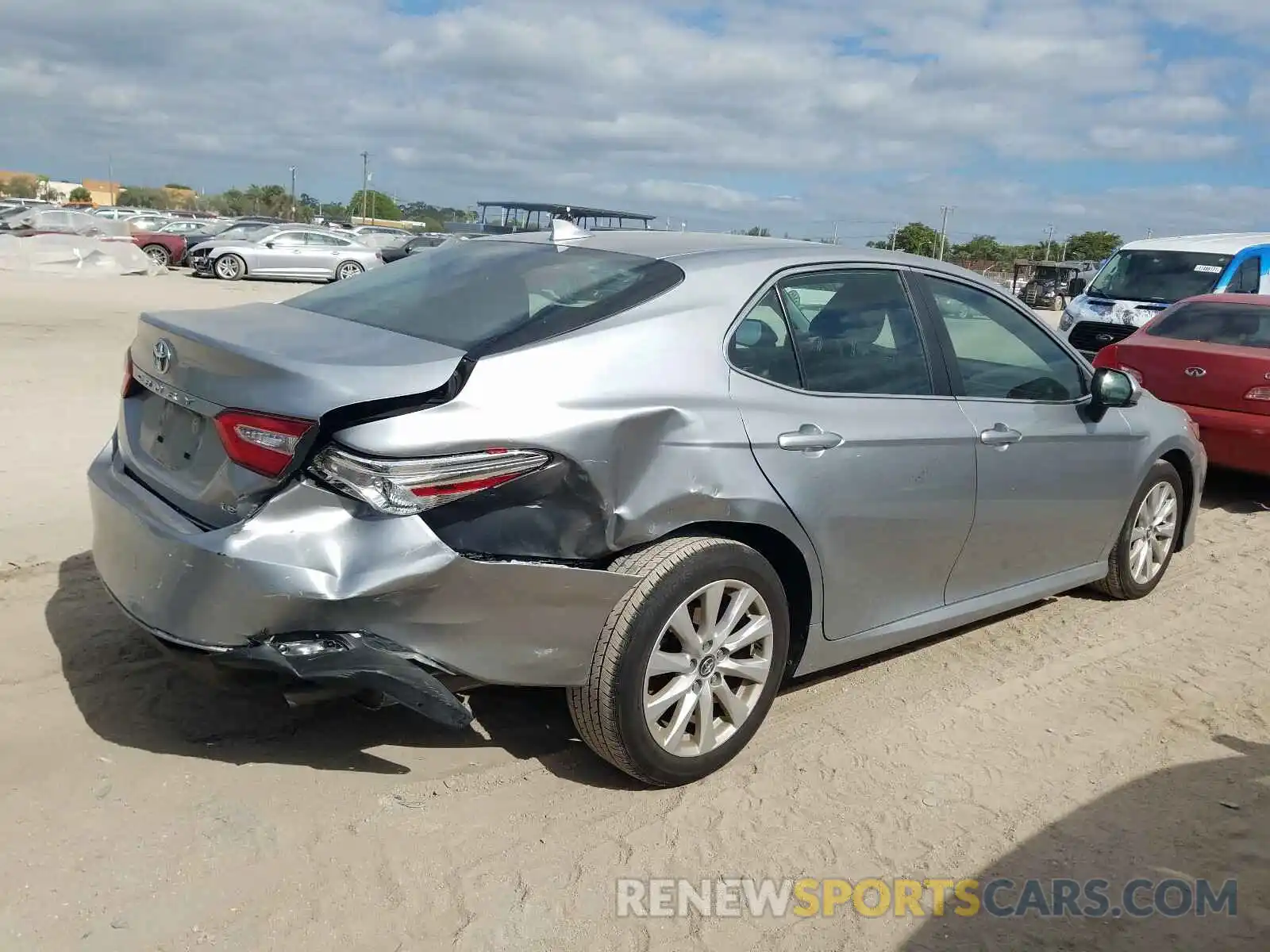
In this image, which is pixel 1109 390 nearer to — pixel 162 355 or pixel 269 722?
pixel 269 722

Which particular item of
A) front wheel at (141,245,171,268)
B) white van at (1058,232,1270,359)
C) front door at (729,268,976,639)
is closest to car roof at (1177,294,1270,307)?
white van at (1058,232,1270,359)

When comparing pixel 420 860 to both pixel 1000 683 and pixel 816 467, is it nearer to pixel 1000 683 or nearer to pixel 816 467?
pixel 816 467

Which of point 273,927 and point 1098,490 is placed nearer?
point 273,927

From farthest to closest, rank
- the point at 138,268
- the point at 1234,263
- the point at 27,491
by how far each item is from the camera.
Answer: the point at 138,268 → the point at 1234,263 → the point at 27,491

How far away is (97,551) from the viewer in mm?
3555

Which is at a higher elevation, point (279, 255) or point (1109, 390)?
point (1109, 390)

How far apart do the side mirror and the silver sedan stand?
2400 cm

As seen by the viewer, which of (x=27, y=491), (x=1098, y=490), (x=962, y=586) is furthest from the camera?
(x=27, y=491)

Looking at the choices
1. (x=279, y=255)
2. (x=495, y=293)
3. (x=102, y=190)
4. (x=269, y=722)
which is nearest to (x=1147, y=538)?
(x=495, y=293)

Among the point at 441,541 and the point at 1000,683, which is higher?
the point at 441,541

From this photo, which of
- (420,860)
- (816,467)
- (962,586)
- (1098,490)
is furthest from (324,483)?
(1098,490)

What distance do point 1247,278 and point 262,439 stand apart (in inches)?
506

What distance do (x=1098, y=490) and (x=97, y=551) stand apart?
162 inches

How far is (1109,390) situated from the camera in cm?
478
